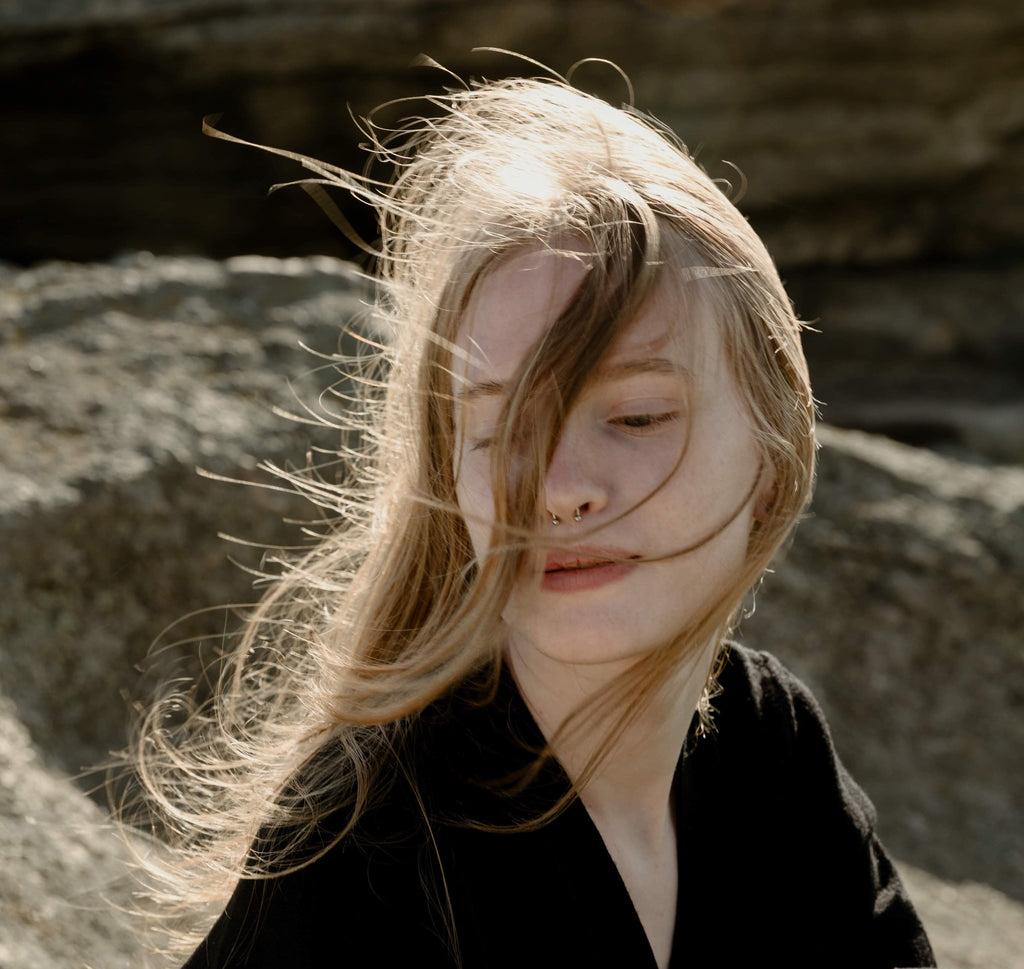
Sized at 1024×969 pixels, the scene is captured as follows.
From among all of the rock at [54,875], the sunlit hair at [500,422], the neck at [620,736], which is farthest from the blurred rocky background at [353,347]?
the neck at [620,736]

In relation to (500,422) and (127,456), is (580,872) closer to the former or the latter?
(500,422)

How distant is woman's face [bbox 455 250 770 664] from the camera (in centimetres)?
65

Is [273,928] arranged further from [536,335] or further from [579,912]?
[536,335]

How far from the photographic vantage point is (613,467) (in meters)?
0.66

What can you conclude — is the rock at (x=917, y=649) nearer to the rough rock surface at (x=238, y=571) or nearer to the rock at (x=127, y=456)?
the rough rock surface at (x=238, y=571)

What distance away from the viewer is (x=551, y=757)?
2.44 feet

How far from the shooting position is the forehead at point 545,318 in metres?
0.66

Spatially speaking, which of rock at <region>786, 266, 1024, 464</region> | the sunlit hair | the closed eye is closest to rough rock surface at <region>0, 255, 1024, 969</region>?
the sunlit hair

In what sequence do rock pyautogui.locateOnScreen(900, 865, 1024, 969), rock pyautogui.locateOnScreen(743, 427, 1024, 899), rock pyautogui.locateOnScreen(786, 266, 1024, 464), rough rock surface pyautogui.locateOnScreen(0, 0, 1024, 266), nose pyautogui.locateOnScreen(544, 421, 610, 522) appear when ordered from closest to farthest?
nose pyautogui.locateOnScreen(544, 421, 610, 522) < rock pyautogui.locateOnScreen(900, 865, 1024, 969) < rock pyautogui.locateOnScreen(743, 427, 1024, 899) < rough rock surface pyautogui.locateOnScreen(0, 0, 1024, 266) < rock pyautogui.locateOnScreen(786, 266, 1024, 464)

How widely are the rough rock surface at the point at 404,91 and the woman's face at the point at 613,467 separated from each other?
3.02m

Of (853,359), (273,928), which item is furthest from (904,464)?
(853,359)

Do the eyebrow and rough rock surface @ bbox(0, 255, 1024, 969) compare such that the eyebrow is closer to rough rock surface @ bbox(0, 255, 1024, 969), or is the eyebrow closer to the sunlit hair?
the sunlit hair

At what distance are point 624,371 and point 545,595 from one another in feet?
0.44

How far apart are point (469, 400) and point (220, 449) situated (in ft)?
2.62
